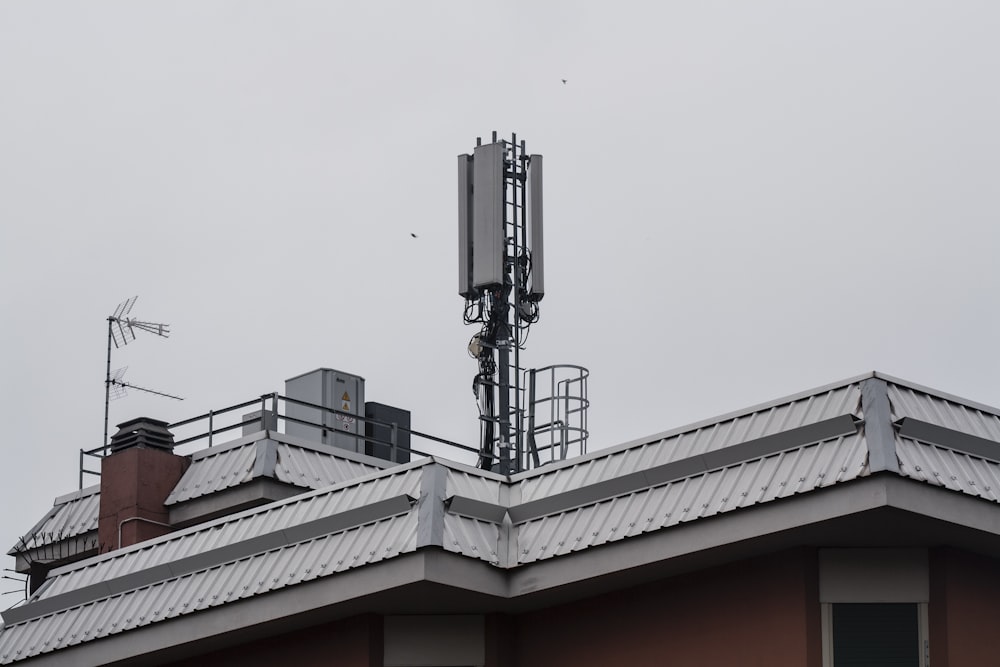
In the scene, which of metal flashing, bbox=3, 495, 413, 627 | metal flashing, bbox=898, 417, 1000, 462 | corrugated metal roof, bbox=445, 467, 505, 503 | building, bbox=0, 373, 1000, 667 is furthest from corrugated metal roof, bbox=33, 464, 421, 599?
metal flashing, bbox=898, 417, 1000, 462

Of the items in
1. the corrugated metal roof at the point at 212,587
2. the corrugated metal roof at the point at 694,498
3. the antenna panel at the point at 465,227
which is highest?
the antenna panel at the point at 465,227

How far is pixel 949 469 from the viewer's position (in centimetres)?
1831

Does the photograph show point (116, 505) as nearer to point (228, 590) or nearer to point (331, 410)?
point (331, 410)

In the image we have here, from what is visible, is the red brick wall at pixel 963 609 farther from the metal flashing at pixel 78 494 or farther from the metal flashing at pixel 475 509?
the metal flashing at pixel 78 494

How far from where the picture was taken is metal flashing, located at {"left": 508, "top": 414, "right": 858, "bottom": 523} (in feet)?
60.7

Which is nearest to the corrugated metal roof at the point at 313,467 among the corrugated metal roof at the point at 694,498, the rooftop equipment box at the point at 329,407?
the rooftop equipment box at the point at 329,407

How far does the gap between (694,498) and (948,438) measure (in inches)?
108

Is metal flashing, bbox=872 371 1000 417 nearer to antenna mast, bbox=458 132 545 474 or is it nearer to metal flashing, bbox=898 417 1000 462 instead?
metal flashing, bbox=898 417 1000 462

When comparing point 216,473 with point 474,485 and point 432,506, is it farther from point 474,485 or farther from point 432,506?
point 432,506

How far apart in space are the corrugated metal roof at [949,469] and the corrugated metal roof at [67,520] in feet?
58.5

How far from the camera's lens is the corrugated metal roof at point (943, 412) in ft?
60.7

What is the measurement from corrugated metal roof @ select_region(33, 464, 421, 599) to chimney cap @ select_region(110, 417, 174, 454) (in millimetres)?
5477

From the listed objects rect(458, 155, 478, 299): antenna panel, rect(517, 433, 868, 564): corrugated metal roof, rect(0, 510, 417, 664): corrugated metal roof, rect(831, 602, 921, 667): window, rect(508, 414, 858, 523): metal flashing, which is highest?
rect(458, 155, 478, 299): antenna panel

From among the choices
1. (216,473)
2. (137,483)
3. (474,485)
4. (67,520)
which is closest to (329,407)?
(216,473)
